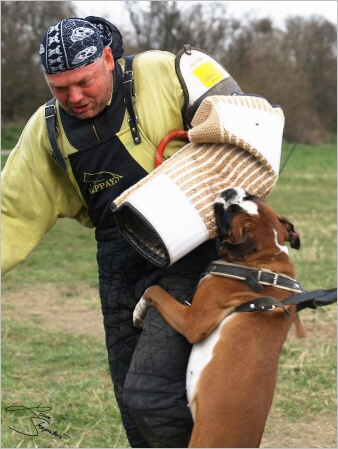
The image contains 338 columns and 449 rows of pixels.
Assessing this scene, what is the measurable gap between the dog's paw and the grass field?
1518 mm

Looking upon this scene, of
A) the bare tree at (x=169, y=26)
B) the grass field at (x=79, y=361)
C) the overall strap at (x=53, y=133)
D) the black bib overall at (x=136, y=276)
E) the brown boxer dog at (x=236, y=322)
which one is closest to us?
the brown boxer dog at (x=236, y=322)

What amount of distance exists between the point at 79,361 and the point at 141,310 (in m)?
3.00

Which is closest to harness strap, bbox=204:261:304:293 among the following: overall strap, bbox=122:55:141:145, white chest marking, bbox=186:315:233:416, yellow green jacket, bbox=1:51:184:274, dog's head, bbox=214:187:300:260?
dog's head, bbox=214:187:300:260

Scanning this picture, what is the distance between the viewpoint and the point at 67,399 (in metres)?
5.50

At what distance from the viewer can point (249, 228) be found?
3.58 metres

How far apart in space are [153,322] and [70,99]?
43.3 inches

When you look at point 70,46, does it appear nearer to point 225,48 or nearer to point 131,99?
point 131,99

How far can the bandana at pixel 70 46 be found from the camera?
3.27 m

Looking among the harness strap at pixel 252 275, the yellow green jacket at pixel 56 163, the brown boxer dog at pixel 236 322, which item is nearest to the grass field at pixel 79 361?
the yellow green jacket at pixel 56 163

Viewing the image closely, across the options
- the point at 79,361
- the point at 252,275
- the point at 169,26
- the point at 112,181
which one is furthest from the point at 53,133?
the point at 169,26

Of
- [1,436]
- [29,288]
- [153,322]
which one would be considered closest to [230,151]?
[153,322]

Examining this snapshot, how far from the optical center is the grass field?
16.8 feet

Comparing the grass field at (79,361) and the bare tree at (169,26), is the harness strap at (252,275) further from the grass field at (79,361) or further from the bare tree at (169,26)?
the bare tree at (169,26)

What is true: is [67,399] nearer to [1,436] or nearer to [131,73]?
[1,436]
